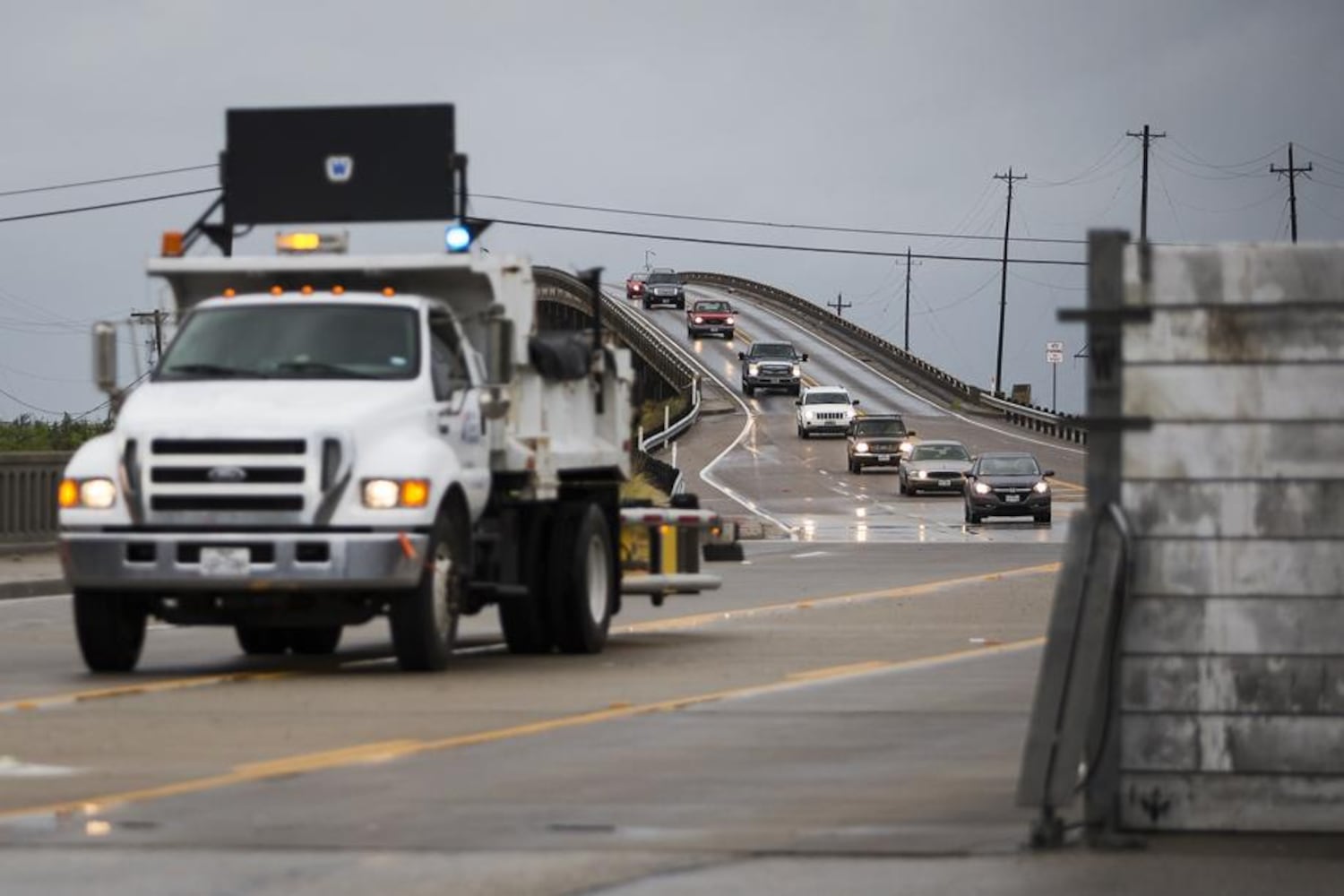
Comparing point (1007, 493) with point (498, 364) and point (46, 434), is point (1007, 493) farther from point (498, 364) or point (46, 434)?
point (498, 364)

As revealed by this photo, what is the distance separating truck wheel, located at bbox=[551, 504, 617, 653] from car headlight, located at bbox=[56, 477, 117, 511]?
138 inches

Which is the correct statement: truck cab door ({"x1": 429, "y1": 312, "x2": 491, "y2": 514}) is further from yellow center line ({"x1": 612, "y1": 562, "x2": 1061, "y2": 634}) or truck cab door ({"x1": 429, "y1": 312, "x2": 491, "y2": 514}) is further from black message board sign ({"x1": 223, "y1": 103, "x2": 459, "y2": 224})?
yellow center line ({"x1": 612, "y1": 562, "x2": 1061, "y2": 634})

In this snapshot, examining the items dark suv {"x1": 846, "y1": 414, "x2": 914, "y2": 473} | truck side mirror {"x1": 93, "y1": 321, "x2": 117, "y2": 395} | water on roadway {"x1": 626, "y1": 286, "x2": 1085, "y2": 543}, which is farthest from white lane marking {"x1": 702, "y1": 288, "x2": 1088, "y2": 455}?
truck side mirror {"x1": 93, "y1": 321, "x2": 117, "y2": 395}

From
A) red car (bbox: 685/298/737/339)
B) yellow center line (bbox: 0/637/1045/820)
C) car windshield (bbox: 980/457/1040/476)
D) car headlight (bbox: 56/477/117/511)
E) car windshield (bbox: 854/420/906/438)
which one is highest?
red car (bbox: 685/298/737/339)

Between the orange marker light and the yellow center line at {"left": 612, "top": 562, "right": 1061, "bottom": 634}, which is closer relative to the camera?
the orange marker light

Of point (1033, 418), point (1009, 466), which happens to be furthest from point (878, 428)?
point (1033, 418)

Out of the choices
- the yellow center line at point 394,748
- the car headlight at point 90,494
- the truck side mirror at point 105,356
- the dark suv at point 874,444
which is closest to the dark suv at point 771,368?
the dark suv at point 874,444

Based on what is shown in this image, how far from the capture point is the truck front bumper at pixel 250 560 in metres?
16.1

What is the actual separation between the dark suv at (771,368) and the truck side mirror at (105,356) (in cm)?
8474

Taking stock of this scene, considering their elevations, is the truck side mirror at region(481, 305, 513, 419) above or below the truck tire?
above

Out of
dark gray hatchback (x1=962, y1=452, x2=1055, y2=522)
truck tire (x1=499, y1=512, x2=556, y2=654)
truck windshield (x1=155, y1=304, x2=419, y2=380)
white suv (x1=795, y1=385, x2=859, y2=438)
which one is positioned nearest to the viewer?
truck windshield (x1=155, y1=304, x2=419, y2=380)

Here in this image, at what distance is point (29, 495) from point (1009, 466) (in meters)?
25.0

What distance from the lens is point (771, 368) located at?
10244 centimetres

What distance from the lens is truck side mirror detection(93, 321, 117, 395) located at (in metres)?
17.7
